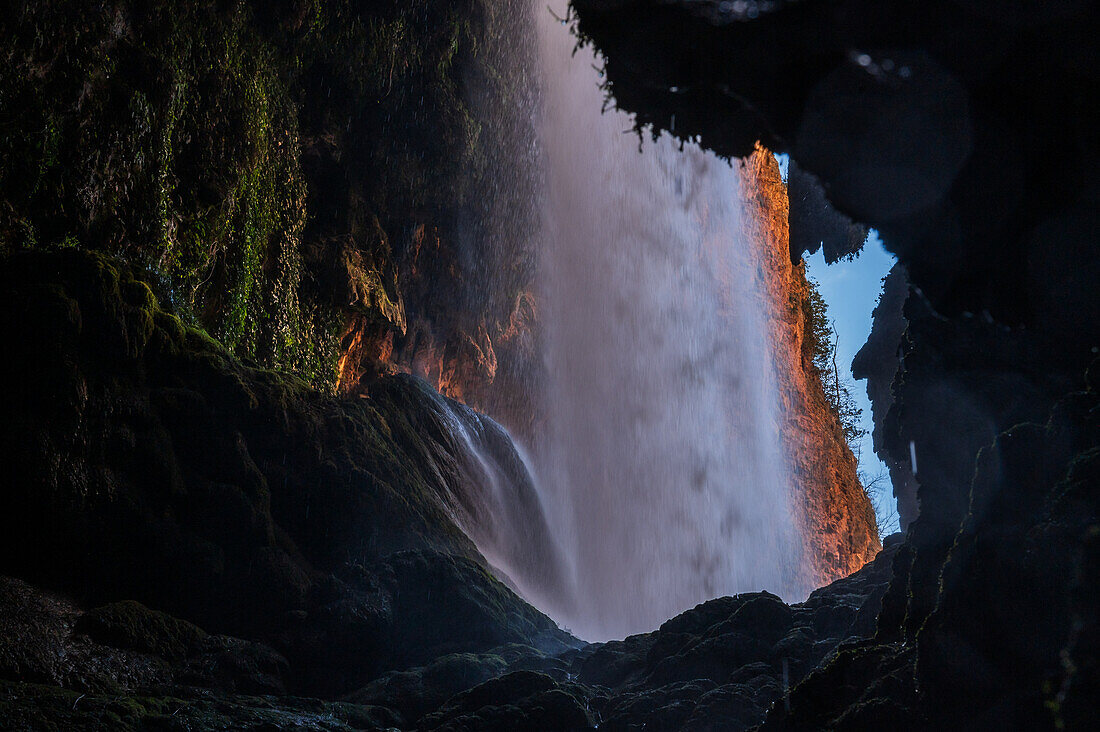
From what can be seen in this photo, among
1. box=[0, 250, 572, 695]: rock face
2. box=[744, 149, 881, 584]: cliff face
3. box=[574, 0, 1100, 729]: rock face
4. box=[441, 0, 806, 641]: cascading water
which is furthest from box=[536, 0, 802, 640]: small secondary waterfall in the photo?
box=[574, 0, 1100, 729]: rock face

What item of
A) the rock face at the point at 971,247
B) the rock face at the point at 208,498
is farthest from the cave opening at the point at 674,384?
the rock face at the point at 971,247

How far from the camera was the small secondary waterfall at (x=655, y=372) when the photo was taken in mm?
25078

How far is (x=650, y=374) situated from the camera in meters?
29.0

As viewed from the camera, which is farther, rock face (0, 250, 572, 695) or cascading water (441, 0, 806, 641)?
cascading water (441, 0, 806, 641)

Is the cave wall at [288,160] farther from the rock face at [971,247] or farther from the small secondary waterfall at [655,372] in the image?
the small secondary waterfall at [655,372]

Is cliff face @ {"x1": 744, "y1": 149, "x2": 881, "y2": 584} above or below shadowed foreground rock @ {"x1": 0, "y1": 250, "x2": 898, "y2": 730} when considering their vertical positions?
above

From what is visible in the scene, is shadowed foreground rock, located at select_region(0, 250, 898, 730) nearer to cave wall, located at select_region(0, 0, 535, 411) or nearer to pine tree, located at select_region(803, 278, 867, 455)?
cave wall, located at select_region(0, 0, 535, 411)

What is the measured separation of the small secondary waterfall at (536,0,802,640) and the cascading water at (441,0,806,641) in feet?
0.20

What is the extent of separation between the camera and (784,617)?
7449 millimetres

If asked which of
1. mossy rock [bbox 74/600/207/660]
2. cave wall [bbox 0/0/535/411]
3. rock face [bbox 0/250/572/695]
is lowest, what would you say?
mossy rock [bbox 74/600/207/660]

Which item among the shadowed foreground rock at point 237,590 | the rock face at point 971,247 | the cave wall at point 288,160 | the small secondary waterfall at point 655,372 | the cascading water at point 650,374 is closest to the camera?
the rock face at point 971,247

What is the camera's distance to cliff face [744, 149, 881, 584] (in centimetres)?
2512

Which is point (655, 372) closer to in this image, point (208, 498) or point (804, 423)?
point (804, 423)

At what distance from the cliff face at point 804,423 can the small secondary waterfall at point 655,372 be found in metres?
0.59
